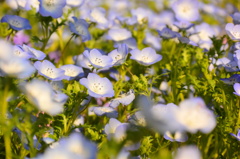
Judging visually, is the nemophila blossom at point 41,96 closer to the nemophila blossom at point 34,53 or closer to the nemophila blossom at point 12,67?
the nemophila blossom at point 12,67

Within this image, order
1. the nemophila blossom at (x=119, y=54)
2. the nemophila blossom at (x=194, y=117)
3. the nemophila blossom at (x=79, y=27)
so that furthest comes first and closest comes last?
the nemophila blossom at (x=79, y=27) < the nemophila blossom at (x=119, y=54) < the nemophila blossom at (x=194, y=117)

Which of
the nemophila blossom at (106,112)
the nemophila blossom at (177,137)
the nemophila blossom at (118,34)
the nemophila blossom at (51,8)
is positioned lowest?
the nemophila blossom at (118,34)

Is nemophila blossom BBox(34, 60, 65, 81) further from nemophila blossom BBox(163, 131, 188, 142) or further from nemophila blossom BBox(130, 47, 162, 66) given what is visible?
nemophila blossom BBox(163, 131, 188, 142)

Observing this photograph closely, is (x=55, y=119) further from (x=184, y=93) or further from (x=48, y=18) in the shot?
(x=184, y=93)

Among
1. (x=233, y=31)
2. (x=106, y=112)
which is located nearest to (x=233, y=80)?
(x=233, y=31)

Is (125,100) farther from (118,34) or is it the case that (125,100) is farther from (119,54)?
(118,34)

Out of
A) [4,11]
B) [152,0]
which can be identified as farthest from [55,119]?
[152,0]

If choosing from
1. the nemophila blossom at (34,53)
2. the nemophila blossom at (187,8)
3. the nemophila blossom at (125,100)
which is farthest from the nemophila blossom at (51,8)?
the nemophila blossom at (187,8)

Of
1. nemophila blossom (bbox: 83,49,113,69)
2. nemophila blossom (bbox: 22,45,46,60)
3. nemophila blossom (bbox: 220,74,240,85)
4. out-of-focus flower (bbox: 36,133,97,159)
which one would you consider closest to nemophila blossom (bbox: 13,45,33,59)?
nemophila blossom (bbox: 22,45,46,60)

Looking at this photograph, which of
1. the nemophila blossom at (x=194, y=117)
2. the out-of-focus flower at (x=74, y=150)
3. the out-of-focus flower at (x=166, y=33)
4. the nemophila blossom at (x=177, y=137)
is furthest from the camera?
the out-of-focus flower at (x=166, y=33)
